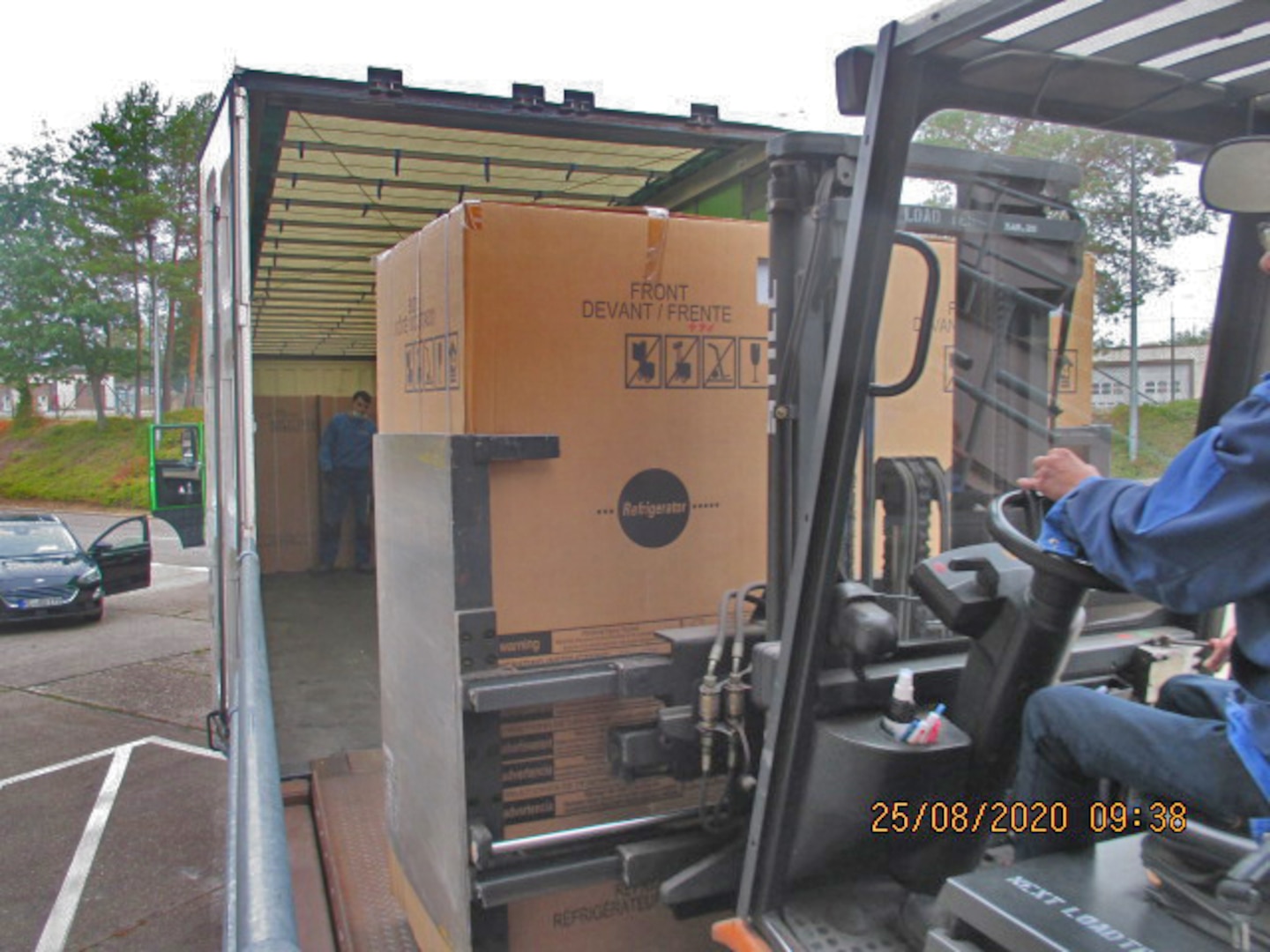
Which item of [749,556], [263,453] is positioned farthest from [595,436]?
[263,453]

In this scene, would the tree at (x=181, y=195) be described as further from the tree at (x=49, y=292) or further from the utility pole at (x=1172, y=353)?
the utility pole at (x=1172, y=353)

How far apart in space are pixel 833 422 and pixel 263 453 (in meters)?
10.1

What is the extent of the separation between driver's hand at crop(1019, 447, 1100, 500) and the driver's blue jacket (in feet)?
0.53

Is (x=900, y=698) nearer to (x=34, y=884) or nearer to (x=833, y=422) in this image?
(x=833, y=422)

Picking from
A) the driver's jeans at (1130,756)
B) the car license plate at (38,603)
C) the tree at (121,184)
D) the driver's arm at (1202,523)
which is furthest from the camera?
the tree at (121,184)

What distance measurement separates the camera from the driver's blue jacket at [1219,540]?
1.52 m

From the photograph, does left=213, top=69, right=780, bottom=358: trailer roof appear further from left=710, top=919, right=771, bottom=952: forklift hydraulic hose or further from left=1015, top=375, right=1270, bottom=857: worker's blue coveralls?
left=710, top=919, right=771, bottom=952: forklift hydraulic hose

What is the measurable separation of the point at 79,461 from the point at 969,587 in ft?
120

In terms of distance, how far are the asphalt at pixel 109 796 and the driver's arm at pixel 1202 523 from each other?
14.5 ft

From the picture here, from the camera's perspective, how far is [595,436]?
2.79 metres

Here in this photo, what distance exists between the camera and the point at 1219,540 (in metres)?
1.55

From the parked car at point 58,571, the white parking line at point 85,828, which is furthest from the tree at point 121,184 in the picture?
the white parking line at point 85,828

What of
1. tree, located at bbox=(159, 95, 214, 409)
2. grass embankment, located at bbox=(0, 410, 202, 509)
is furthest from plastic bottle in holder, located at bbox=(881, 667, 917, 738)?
tree, located at bbox=(159, 95, 214, 409)

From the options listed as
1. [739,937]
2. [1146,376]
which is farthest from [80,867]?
[1146,376]
